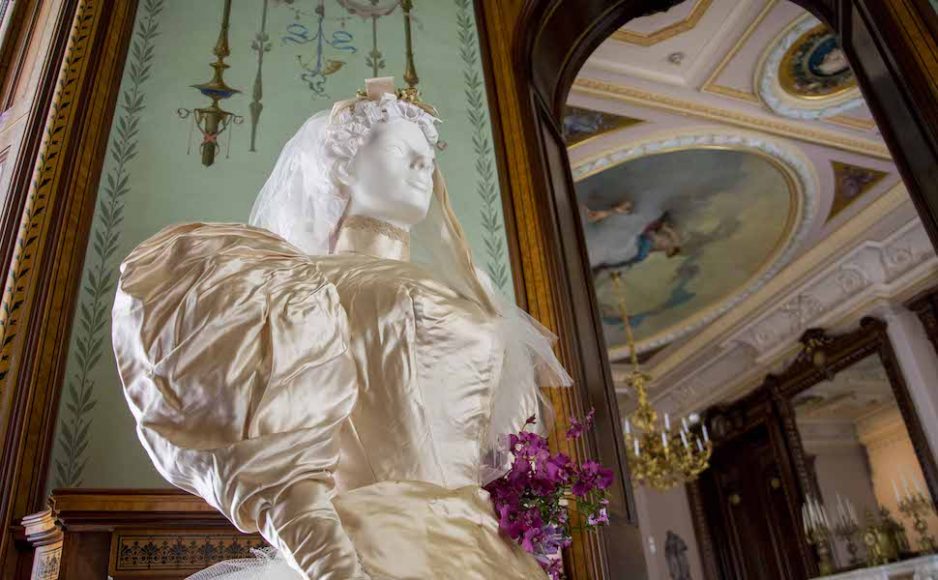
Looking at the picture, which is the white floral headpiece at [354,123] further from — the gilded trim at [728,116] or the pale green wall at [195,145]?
the gilded trim at [728,116]

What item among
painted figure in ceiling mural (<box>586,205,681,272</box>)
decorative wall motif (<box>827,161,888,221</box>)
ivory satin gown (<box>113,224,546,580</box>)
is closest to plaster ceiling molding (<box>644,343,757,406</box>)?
painted figure in ceiling mural (<box>586,205,681,272</box>)

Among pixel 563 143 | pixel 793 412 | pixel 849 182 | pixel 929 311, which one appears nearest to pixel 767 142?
pixel 849 182

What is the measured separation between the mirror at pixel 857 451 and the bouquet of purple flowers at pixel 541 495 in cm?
A: 789

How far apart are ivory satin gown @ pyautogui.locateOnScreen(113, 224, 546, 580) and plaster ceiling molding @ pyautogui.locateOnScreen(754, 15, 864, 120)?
510 cm

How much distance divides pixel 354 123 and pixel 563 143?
2074 mm

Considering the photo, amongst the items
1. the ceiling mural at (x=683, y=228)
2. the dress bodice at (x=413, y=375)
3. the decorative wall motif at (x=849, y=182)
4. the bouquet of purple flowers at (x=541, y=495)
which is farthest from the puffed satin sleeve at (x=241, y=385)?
the decorative wall motif at (x=849, y=182)

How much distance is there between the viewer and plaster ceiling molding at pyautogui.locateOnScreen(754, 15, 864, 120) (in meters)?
5.30

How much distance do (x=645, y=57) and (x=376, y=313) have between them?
469cm

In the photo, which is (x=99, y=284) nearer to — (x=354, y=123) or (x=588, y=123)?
(x=354, y=123)

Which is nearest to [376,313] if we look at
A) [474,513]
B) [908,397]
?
[474,513]

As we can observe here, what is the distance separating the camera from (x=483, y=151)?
9.64 ft

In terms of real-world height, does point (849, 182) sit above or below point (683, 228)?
below

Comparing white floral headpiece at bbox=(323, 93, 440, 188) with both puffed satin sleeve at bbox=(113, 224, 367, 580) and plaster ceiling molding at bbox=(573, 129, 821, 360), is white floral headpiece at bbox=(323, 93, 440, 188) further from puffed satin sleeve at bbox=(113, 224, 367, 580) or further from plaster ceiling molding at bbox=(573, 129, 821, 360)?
plaster ceiling molding at bbox=(573, 129, 821, 360)

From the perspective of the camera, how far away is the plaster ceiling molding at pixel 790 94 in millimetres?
5301
